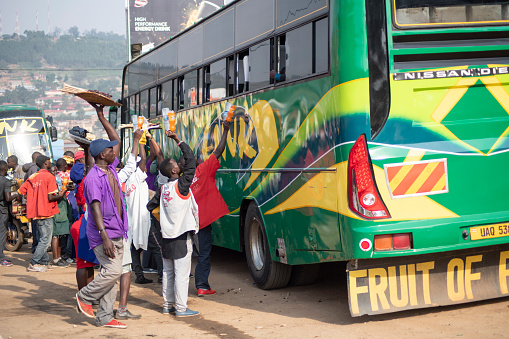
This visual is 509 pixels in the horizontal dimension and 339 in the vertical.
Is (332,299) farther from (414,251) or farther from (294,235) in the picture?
(414,251)

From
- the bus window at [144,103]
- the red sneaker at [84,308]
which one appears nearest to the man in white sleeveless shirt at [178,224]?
the red sneaker at [84,308]

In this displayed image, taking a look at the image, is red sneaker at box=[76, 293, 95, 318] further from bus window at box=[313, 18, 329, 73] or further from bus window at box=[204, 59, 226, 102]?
bus window at box=[204, 59, 226, 102]

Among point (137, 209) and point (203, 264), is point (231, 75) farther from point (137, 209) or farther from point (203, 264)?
point (203, 264)

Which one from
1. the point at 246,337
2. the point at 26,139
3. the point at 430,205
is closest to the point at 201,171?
the point at 246,337

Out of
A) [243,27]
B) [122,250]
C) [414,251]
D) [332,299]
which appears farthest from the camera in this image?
[243,27]

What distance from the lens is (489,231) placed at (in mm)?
6664

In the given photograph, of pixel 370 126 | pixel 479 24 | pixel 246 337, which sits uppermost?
pixel 479 24

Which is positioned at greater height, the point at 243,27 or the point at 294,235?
the point at 243,27

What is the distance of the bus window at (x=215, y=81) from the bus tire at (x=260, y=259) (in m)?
2.07

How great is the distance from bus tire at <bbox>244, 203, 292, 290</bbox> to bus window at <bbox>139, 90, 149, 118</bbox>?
658cm

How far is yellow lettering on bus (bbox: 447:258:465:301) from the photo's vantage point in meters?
6.90

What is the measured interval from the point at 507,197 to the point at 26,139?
18.6 metres

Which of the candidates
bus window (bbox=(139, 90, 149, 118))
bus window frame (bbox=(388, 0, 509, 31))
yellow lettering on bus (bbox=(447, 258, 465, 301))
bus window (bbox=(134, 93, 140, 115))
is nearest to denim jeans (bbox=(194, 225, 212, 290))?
yellow lettering on bus (bbox=(447, 258, 465, 301))

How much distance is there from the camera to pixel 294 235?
25.3ft
